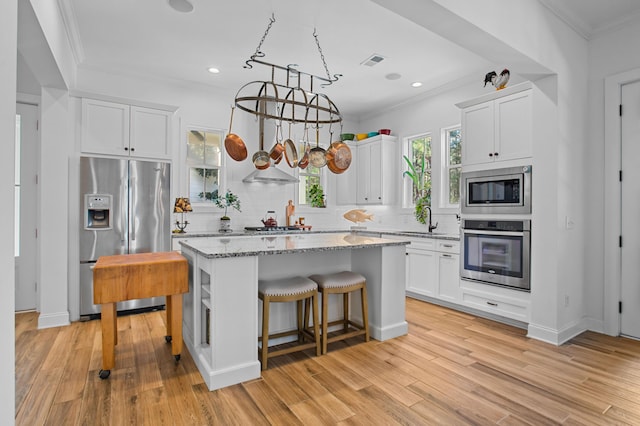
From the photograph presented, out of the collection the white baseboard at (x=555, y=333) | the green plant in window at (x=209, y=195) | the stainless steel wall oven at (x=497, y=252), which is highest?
the green plant in window at (x=209, y=195)

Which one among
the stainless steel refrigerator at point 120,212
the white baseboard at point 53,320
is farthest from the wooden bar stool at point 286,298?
the white baseboard at point 53,320

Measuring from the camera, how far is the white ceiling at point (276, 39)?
3.04 m

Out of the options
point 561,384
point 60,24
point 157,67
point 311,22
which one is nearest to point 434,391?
point 561,384

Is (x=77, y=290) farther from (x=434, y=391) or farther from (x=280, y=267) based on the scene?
(x=434, y=391)

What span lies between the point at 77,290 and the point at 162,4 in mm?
2960

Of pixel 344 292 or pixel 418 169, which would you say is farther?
pixel 418 169

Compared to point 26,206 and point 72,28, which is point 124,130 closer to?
point 72,28

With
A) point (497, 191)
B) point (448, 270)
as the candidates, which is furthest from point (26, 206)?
point (497, 191)

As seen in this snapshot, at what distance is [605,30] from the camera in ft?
10.9

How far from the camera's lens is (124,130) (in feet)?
12.7

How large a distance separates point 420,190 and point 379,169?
0.73 meters

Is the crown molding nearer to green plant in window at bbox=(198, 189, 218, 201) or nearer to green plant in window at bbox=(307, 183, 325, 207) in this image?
green plant in window at bbox=(198, 189, 218, 201)

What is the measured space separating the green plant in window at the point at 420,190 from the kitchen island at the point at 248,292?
6.60 feet

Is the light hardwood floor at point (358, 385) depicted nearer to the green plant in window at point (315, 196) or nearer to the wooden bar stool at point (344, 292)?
the wooden bar stool at point (344, 292)
